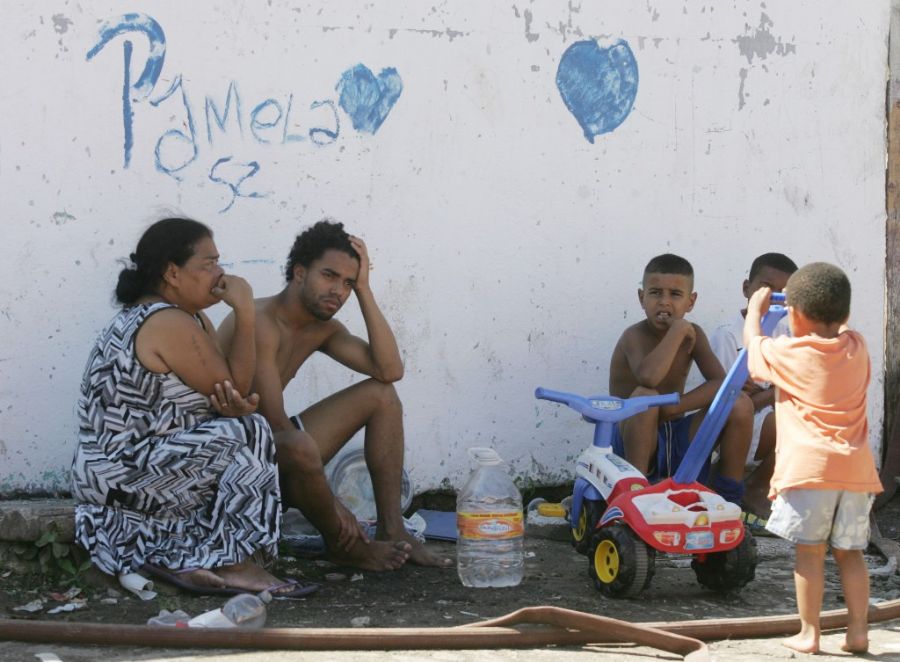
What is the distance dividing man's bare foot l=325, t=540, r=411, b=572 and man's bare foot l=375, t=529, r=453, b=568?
72 mm

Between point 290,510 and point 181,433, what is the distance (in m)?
1.08

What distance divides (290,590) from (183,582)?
370 mm

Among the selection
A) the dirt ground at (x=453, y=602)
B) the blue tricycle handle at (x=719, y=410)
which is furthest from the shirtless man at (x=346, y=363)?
the blue tricycle handle at (x=719, y=410)

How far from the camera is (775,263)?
20.1ft

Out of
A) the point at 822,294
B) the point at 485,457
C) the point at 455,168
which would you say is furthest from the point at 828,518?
the point at 455,168

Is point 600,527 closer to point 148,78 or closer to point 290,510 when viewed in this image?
point 290,510

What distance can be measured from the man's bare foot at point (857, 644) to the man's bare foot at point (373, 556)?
1.77 meters

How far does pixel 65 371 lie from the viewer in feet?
17.6

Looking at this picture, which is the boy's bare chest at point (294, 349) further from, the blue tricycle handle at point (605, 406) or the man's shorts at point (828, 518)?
the man's shorts at point (828, 518)

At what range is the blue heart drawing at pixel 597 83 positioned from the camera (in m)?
6.18

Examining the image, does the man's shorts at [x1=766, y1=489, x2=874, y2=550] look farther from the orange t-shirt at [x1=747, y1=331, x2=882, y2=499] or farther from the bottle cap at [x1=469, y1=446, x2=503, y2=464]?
the bottle cap at [x1=469, y1=446, x2=503, y2=464]

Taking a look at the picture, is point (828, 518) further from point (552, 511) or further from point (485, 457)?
point (552, 511)

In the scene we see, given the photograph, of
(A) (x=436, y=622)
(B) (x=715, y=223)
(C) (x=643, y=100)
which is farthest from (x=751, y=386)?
(A) (x=436, y=622)

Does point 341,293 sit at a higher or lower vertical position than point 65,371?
higher
